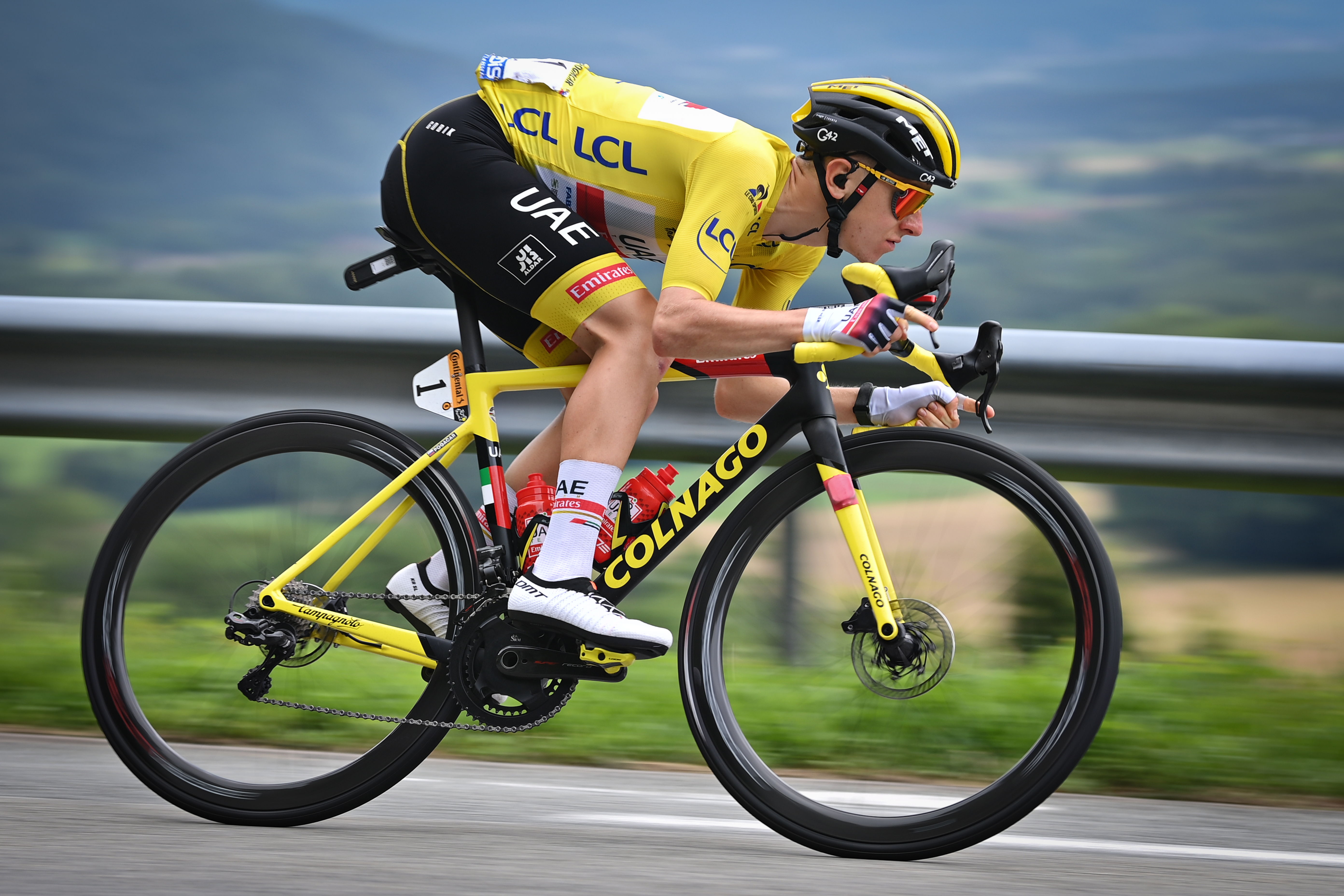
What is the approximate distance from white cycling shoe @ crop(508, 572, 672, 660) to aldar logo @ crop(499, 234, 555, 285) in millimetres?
700

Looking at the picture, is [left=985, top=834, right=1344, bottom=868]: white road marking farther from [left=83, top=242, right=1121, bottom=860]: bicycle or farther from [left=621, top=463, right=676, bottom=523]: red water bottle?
[left=621, top=463, right=676, bottom=523]: red water bottle

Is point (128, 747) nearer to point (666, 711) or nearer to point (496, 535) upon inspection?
point (496, 535)

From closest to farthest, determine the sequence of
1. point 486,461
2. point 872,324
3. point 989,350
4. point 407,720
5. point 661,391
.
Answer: point 872,324 → point 989,350 → point 407,720 → point 486,461 → point 661,391

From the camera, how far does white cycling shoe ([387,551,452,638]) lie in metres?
2.95

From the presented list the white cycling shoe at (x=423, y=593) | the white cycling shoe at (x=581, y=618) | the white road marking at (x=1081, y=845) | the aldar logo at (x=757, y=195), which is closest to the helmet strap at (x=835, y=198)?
the aldar logo at (x=757, y=195)

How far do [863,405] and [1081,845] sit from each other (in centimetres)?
114

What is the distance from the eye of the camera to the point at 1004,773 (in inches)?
104

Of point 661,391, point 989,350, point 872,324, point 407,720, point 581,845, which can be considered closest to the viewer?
point 872,324

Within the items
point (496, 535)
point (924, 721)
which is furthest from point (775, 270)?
point (924, 721)

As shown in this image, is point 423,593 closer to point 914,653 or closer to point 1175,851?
point 914,653

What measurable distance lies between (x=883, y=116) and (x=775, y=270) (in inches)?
22.4

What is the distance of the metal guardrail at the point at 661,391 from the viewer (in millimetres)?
3604

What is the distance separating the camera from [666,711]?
378 cm

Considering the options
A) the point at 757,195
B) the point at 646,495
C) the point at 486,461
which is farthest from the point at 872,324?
the point at 486,461
